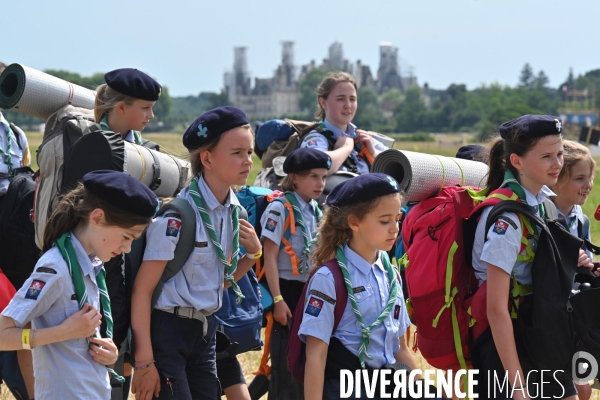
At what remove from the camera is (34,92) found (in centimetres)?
518

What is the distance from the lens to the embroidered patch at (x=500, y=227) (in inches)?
168

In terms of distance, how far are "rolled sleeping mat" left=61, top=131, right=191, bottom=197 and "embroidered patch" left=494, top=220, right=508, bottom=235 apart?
1.65 m

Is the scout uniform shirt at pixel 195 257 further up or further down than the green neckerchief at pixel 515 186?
further down

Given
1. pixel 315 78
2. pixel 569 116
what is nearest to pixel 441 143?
pixel 569 116

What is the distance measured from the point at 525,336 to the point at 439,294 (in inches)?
18.7

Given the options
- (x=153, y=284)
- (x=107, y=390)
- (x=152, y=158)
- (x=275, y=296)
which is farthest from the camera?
(x=275, y=296)

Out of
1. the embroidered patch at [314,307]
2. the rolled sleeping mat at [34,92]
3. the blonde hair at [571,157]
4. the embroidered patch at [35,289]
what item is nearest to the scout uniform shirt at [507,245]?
the embroidered patch at [314,307]

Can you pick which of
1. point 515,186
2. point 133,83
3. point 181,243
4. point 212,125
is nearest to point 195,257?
point 181,243

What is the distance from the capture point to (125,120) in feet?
16.3

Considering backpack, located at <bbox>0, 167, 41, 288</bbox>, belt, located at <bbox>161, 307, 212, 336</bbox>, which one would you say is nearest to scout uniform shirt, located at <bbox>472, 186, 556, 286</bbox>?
belt, located at <bbox>161, 307, 212, 336</bbox>

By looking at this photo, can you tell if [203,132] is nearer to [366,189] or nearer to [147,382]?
[366,189]

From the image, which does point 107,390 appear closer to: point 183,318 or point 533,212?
point 183,318

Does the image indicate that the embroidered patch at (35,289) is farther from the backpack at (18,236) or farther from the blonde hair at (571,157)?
the blonde hair at (571,157)

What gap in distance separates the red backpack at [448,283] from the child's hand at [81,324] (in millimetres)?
1755
